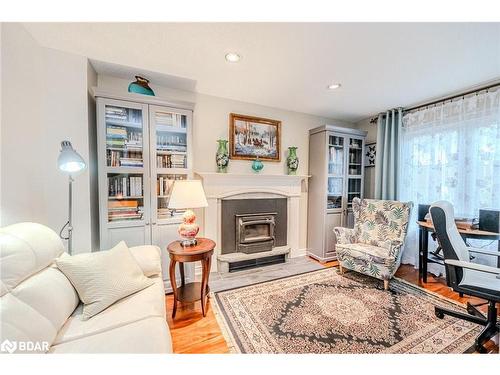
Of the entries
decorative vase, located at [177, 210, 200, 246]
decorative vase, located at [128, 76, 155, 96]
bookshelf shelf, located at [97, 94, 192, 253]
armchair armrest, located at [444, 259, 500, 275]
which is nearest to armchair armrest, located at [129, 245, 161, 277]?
decorative vase, located at [177, 210, 200, 246]

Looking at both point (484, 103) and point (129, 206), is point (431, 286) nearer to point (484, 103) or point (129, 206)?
point (484, 103)

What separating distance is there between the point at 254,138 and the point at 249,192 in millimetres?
815

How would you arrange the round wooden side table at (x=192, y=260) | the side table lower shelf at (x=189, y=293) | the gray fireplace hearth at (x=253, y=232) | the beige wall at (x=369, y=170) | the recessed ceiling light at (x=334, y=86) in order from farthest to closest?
the beige wall at (x=369, y=170) < the gray fireplace hearth at (x=253, y=232) < the recessed ceiling light at (x=334, y=86) < the side table lower shelf at (x=189, y=293) < the round wooden side table at (x=192, y=260)

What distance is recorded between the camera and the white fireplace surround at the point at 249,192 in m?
2.75

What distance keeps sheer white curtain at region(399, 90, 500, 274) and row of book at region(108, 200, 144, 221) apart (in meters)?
3.63

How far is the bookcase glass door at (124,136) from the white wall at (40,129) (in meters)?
0.19

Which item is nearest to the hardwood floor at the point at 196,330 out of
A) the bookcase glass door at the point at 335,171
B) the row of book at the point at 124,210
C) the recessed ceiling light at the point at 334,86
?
the row of book at the point at 124,210

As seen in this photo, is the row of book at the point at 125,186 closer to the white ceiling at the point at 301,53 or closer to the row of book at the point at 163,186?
the row of book at the point at 163,186

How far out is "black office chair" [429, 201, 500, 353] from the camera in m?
1.48

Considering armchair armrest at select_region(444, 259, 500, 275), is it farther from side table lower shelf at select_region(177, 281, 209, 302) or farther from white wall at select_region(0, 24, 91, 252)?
white wall at select_region(0, 24, 91, 252)

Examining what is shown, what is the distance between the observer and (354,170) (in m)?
3.52

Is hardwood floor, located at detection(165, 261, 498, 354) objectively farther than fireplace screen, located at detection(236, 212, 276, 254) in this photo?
No

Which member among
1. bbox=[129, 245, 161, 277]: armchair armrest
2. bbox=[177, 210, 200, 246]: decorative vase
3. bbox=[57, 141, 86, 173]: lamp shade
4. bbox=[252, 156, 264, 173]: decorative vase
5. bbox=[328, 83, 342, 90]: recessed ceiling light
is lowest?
bbox=[129, 245, 161, 277]: armchair armrest

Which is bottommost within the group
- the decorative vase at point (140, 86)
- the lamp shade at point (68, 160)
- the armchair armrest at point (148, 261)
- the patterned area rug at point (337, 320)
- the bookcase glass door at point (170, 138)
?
the patterned area rug at point (337, 320)
